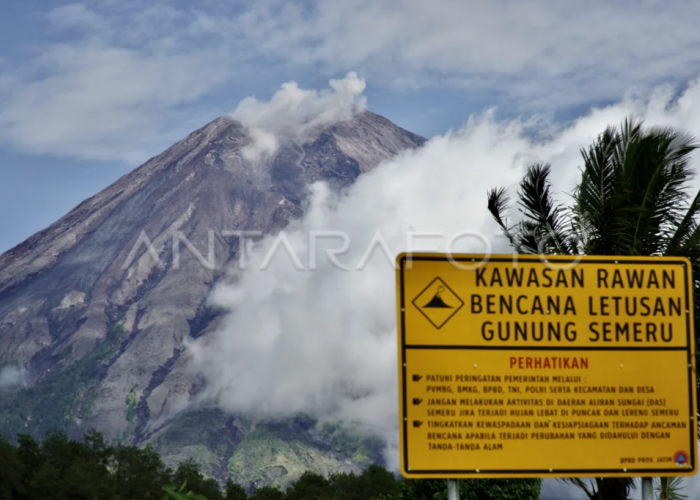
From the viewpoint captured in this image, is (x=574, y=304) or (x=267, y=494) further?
(x=267, y=494)

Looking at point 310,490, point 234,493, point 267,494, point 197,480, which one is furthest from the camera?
point 234,493

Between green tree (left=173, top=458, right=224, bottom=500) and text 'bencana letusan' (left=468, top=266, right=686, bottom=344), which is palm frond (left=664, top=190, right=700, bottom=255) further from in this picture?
green tree (left=173, top=458, right=224, bottom=500)

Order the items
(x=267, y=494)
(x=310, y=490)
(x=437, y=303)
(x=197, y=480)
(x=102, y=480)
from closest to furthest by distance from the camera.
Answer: (x=437, y=303), (x=102, y=480), (x=197, y=480), (x=267, y=494), (x=310, y=490)

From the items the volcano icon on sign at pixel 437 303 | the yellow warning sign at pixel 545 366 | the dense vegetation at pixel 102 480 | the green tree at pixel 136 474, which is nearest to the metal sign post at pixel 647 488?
the yellow warning sign at pixel 545 366

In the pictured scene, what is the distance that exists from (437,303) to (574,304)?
104cm

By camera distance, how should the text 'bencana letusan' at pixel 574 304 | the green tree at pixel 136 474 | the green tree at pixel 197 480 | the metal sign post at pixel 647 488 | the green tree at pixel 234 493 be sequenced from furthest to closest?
the green tree at pixel 234 493
the green tree at pixel 197 480
the green tree at pixel 136 474
the metal sign post at pixel 647 488
the text 'bencana letusan' at pixel 574 304

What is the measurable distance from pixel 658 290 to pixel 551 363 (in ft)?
3.41

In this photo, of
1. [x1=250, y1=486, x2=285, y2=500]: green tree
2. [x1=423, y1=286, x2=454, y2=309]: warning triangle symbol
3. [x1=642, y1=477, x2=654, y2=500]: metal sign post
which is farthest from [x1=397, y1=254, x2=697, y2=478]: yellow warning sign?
[x1=250, y1=486, x2=285, y2=500]: green tree

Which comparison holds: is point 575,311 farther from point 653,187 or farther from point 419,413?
point 653,187

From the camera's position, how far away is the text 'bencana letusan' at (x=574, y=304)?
20.2ft

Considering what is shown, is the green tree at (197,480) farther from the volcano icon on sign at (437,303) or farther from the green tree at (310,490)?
the volcano icon on sign at (437,303)

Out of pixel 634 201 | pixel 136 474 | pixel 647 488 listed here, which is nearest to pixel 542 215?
pixel 634 201

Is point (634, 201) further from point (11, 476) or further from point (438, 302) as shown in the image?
Result: point (11, 476)

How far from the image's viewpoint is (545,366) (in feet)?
20.1
